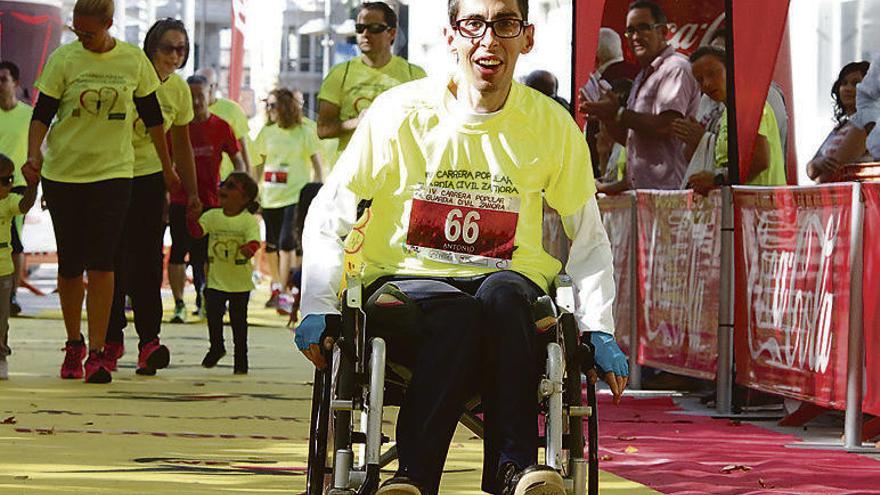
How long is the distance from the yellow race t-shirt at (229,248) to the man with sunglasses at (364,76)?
1.49 m

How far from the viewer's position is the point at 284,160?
20.5 metres

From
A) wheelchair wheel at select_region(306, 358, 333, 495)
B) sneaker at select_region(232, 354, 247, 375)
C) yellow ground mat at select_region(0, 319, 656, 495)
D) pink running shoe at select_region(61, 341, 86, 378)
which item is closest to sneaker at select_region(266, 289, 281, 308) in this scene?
yellow ground mat at select_region(0, 319, 656, 495)

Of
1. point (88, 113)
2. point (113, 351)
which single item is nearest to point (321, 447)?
A: point (88, 113)

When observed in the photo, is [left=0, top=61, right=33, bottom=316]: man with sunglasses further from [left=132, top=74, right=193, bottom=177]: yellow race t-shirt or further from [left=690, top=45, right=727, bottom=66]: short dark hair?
[left=690, top=45, right=727, bottom=66]: short dark hair

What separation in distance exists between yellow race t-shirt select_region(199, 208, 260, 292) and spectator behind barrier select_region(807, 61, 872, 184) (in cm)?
372

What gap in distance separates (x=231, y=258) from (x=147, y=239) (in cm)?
88

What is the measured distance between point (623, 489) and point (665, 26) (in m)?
5.37

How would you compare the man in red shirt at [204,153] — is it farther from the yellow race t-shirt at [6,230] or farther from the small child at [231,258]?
the yellow race t-shirt at [6,230]

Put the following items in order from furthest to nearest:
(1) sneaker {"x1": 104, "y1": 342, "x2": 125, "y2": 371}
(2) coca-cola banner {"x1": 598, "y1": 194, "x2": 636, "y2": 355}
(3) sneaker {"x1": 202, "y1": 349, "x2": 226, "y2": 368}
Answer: (3) sneaker {"x1": 202, "y1": 349, "x2": 226, "y2": 368} → (2) coca-cola banner {"x1": 598, "y1": 194, "x2": 636, "y2": 355} → (1) sneaker {"x1": 104, "y1": 342, "x2": 125, "y2": 371}

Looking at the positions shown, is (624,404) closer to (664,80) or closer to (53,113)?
(664,80)

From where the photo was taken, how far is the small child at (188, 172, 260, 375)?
12148 millimetres

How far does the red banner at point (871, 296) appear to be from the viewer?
805 cm

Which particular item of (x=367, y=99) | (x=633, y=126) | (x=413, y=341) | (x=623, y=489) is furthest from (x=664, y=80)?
(x=413, y=341)

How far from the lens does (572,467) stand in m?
5.18
